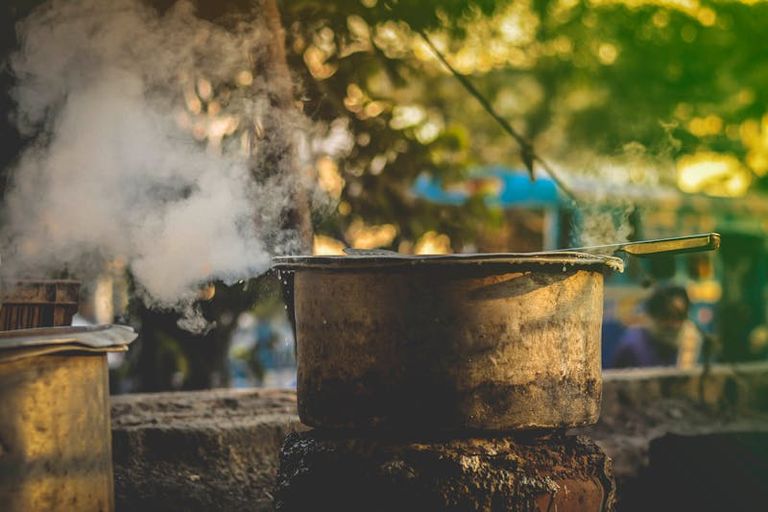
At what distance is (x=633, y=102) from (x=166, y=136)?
15.2 m

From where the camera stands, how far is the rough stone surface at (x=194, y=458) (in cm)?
499

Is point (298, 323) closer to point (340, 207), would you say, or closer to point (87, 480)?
point (87, 480)

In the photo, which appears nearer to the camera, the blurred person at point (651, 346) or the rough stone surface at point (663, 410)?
the rough stone surface at point (663, 410)

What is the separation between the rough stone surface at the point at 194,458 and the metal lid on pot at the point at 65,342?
4.83 feet

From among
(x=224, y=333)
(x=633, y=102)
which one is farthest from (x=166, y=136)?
(x=633, y=102)

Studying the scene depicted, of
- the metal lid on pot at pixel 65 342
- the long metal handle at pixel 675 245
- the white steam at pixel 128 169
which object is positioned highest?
the white steam at pixel 128 169

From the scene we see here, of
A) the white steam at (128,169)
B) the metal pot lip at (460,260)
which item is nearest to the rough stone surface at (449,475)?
the metal pot lip at (460,260)

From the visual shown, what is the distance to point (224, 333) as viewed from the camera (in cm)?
797

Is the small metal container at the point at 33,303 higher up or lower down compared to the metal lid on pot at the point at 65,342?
higher up

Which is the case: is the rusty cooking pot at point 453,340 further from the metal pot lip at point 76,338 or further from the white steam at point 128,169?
the white steam at point 128,169

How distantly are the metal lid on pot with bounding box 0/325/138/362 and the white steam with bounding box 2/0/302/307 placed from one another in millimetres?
1789

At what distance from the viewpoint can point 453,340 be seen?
3.59 metres

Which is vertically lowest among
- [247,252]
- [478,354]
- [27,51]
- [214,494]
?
[214,494]

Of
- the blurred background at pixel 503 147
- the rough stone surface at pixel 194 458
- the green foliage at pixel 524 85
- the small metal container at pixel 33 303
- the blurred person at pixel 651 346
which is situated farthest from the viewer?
the blurred person at pixel 651 346
